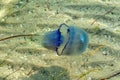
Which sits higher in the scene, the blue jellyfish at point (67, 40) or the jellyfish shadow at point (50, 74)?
the blue jellyfish at point (67, 40)

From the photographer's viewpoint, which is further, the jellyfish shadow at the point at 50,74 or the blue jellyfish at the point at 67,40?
the jellyfish shadow at the point at 50,74

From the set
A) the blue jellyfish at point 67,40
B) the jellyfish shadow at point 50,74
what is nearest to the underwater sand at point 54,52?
the jellyfish shadow at point 50,74

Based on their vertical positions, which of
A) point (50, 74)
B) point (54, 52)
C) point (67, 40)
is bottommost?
point (50, 74)

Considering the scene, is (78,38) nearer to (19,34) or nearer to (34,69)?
(34,69)

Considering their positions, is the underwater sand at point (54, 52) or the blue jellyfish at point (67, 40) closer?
the blue jellyfish at point (67, 40)

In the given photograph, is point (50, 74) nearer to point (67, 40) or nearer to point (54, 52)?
point (54, 52)

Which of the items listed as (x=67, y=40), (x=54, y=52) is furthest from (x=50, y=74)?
(x=67, y=40)

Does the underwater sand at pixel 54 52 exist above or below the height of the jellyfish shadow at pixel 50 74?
above

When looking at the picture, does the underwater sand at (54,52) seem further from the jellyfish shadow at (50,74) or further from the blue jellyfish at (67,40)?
the blue jellyfish at (67,40)
